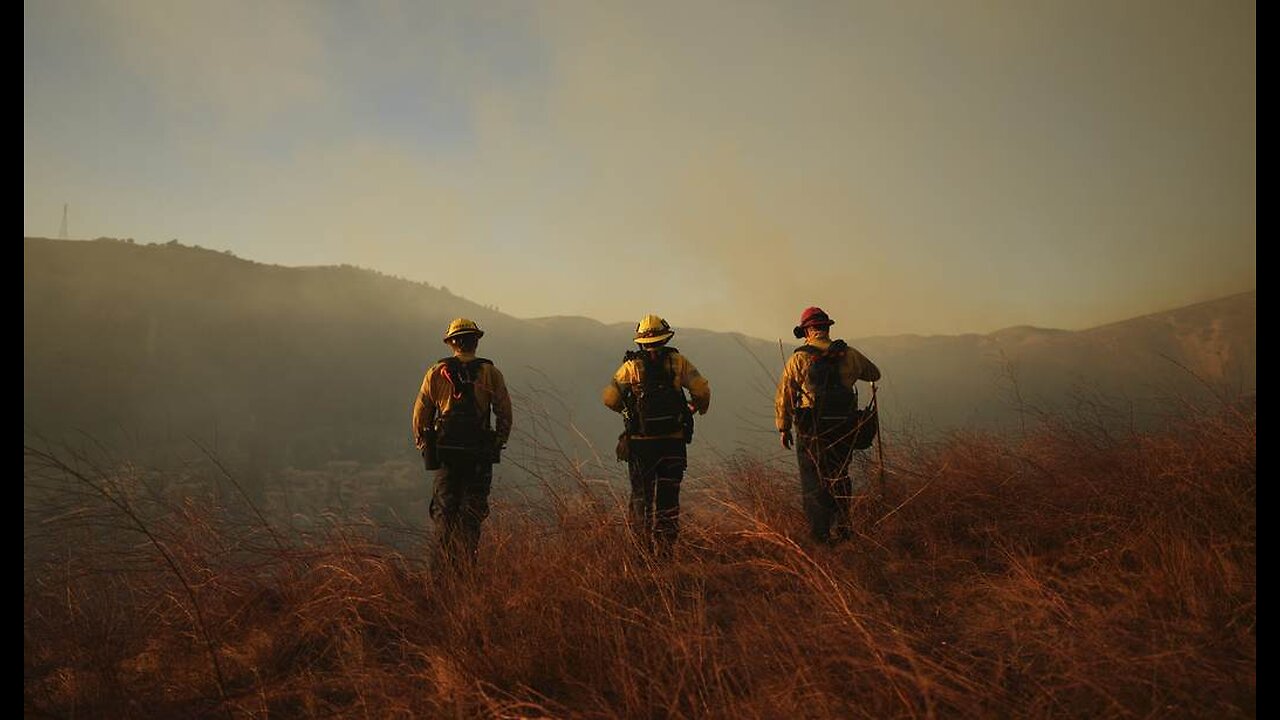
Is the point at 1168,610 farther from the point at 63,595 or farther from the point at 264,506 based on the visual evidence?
the point at 264,506

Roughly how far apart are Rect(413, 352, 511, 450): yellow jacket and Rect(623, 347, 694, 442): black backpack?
1157 millimetres

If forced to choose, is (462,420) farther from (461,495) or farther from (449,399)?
(461,495)

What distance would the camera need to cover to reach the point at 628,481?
483 cm

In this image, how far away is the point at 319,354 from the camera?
4484 cm

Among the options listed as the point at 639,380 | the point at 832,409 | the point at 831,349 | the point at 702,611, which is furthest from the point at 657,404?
the point at 702,611

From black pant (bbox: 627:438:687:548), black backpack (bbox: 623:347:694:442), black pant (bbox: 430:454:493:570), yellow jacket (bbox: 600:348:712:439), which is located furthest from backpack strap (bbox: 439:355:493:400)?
black pant (bbox: 627:438:687:548)

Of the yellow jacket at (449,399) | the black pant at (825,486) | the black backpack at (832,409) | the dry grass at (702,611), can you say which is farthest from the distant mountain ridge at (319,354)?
the dry grass at (702,611)

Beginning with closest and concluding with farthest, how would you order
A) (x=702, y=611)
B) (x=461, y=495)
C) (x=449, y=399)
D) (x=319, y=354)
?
(x=702, y=611) → (x=461, y=495) → (x=449, y=399) → (x=319, y=354)

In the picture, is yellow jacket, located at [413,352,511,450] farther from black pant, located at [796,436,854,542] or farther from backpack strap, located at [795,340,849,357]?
backpack strap, located at [795,340,849,357]

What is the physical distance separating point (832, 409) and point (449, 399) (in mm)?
3362

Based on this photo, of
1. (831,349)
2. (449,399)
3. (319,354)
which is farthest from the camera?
(319,354)

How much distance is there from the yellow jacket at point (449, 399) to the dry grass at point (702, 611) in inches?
38.7

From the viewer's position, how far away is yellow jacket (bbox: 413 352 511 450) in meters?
4.73

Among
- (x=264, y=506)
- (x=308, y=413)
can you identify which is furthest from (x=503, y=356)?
(x=264, y=506)
